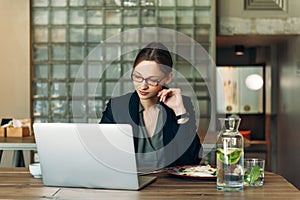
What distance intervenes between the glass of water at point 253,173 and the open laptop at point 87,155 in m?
0.36

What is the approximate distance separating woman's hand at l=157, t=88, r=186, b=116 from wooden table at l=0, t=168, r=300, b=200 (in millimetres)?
430

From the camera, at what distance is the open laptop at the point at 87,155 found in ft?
5.64

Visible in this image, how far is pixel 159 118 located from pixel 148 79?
0.77 feet

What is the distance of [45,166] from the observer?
6.15 ft

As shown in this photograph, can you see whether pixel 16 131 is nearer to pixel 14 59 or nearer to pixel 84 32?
pixel 14 59

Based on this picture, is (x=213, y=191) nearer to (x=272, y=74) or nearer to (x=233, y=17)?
(x=233, y=17)

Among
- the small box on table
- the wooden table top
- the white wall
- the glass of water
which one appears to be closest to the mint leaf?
the glass of water

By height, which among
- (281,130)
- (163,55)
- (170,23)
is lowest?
(281,130)

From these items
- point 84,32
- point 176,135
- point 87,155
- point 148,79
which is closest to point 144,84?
A: point 148,79

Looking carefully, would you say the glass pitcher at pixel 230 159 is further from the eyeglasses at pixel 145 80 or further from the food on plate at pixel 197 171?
the eyeglasses at pixel 145 80

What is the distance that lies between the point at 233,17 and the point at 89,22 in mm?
1394

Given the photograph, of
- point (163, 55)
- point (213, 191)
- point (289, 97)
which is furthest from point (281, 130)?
point (213, 191)

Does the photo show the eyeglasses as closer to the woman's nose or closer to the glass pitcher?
the woman's nose

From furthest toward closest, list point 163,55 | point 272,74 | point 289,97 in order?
1. point 272,74
2. point 289,97
3. point 163,55
